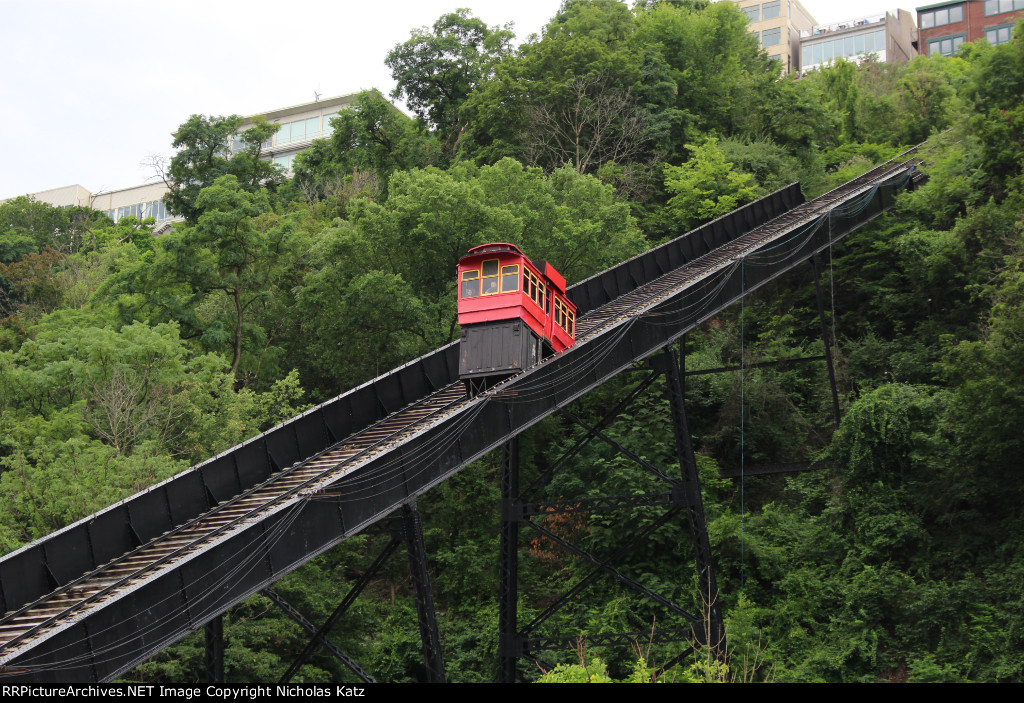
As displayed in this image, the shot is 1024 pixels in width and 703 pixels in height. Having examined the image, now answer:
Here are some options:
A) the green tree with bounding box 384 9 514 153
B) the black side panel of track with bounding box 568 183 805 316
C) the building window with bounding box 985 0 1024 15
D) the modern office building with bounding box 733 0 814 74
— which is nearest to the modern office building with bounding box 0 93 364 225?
the green tree with bounding box 384 9 514 153

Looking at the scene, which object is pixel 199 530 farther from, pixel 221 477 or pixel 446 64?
pixel 446 64

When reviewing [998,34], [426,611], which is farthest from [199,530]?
[998,34]

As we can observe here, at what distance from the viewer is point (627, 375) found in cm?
3916

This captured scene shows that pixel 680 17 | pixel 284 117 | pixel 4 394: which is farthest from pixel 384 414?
pixel 284 117

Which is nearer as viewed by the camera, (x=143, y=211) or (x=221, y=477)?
(x=221, y=477)

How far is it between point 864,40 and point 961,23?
9052 millimetres

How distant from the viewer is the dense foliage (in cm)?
2719

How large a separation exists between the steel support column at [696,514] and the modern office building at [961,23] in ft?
276

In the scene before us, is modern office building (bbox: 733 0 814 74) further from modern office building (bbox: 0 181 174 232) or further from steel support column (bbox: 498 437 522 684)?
steel support column (bbox: 498 437 522 684)

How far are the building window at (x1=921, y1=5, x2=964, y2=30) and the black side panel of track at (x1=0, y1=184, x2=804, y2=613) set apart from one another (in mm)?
84724

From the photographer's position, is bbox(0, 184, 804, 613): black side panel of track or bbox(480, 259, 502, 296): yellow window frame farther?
bbox(480, 259, 502, 296): yellow window frame

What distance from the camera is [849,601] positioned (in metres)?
27.4

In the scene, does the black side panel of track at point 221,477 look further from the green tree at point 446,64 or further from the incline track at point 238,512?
the green tree at point 446,64

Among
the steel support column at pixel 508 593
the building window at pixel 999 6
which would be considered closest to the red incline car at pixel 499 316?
the steel support column at pixel 508 593
